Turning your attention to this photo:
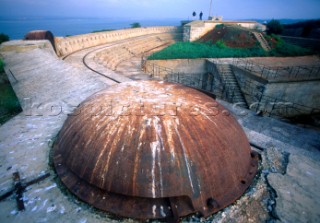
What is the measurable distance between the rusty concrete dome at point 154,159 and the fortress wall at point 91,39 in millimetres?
17226

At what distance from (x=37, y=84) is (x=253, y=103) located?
42.3 feet

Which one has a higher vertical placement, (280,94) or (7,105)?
(7,105)

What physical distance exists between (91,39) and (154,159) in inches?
997

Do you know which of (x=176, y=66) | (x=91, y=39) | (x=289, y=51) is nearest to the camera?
(x=176, y=66)

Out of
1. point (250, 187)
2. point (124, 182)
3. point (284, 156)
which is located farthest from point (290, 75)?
point (124, 182)

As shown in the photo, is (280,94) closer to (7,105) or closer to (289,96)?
(289,96)

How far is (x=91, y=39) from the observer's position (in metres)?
24.1

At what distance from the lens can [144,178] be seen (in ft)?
8.95

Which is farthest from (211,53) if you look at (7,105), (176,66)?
(7,105)

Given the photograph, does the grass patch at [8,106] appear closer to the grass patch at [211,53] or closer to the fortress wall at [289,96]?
the grass patch at [211,53]

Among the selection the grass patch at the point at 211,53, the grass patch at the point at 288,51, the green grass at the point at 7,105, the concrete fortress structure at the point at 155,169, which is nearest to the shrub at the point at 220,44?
the grass patch at the point at 211,53

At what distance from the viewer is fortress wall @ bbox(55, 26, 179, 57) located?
61.2 ft

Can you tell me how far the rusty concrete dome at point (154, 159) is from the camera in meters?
2.76

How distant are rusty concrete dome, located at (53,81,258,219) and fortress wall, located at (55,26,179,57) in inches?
678
